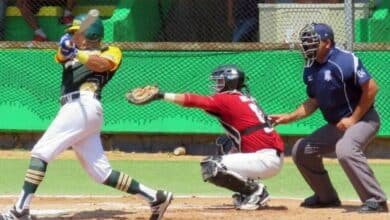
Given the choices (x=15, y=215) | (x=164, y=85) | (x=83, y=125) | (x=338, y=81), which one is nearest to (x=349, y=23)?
(x=164, y=85)

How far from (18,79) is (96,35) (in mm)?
5988

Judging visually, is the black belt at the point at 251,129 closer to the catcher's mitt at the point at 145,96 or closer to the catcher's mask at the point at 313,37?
the catcher's mask at the point at 313,37

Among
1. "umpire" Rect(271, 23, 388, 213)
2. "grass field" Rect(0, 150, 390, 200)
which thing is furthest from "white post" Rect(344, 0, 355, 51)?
"umpire" Rect(271, 23, 388, 213)

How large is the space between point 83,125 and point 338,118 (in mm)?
2192

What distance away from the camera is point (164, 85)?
533 inches

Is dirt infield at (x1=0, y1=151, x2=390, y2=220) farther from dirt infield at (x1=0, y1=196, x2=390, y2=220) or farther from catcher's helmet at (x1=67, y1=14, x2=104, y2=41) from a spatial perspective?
catcher's helmet at (x1=67, y1=14, x2=104, y2=41)

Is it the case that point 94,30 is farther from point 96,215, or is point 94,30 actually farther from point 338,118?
point 338,118

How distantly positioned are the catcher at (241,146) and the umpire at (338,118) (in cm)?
36

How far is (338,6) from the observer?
13641 mm

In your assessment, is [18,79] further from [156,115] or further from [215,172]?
[215,172]

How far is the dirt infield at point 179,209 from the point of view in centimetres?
835

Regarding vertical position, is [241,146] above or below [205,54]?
above

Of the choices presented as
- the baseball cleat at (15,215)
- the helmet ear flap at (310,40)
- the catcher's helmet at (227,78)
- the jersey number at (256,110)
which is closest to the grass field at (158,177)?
the jersey number at (256,110)

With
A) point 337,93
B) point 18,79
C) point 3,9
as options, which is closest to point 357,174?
point 337,93
